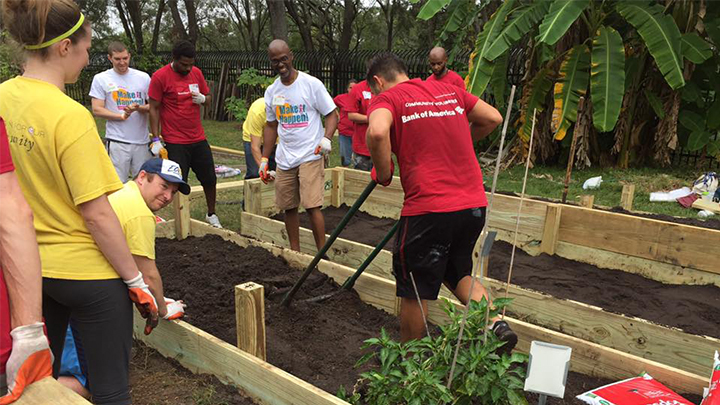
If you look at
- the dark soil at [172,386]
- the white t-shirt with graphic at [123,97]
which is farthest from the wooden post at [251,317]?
the white t-shirt with graphic at [123,97]

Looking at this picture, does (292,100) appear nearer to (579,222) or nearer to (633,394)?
(579,222)

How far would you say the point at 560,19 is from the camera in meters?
7.18

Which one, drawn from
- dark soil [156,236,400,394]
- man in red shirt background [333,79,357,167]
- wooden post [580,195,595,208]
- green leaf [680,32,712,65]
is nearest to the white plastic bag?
green leaf [680,32,712,65]

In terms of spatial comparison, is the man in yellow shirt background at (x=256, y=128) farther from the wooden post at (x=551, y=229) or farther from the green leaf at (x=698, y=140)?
the green leaf at (x=698, y=140)

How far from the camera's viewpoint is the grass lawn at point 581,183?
→ 275 inches

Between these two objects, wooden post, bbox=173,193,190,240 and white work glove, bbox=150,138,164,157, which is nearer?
wooden post, bbox=173,193,190,240

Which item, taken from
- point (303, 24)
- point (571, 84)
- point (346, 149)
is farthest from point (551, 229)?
point (303, 24)

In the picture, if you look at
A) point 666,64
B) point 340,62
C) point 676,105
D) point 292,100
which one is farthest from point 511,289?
point 340,62

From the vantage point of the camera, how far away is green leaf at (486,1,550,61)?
25.6ft

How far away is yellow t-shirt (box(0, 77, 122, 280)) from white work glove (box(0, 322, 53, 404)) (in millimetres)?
467

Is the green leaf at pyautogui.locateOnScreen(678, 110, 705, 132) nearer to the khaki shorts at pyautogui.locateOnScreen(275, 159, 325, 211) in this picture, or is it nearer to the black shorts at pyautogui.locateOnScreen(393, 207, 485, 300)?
the khaki shorts at pyautogui.locateOnScreen(275, 159, 325, 211)

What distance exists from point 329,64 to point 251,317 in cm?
1470

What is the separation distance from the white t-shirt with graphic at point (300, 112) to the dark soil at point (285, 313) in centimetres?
99

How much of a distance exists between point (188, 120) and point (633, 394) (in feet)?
15.9
